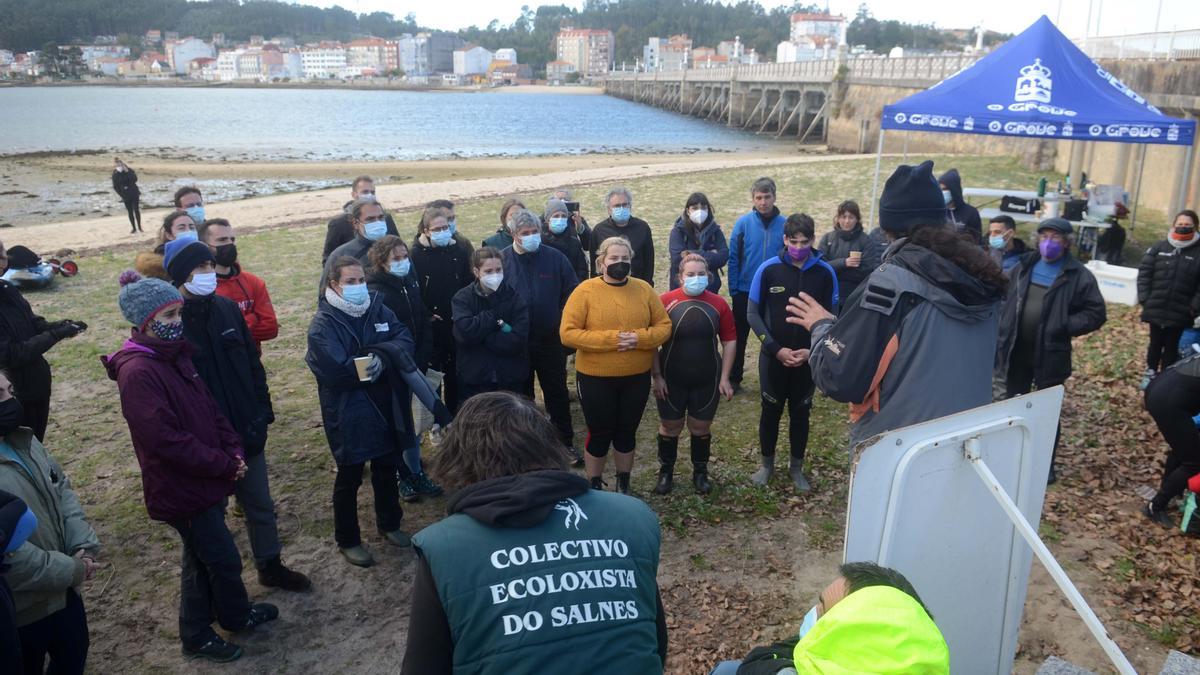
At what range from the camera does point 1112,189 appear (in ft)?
42.1

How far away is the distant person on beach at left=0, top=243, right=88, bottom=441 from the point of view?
15.6 feet

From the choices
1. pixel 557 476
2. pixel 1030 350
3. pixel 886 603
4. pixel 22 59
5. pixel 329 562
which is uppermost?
pixel 22 59

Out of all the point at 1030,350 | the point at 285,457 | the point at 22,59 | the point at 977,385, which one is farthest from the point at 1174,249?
the point at 22,59

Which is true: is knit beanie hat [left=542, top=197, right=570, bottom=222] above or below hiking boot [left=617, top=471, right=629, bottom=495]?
above

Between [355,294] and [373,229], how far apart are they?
1.99 metres

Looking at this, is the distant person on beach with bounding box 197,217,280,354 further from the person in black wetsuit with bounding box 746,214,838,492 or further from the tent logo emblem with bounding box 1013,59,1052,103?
the tent logo emblem with bounding box 1013,59,1052,103

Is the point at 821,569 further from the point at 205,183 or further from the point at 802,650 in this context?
the point at 205,183

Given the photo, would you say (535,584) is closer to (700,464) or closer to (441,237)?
(700,464)

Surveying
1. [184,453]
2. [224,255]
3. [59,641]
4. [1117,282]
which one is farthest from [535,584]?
[1117,282]

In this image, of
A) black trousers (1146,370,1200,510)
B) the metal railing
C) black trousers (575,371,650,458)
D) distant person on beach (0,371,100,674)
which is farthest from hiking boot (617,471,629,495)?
the metal railing

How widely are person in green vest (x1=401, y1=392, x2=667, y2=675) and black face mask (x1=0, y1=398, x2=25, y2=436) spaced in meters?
2.41

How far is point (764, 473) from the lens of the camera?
5816 millimetres

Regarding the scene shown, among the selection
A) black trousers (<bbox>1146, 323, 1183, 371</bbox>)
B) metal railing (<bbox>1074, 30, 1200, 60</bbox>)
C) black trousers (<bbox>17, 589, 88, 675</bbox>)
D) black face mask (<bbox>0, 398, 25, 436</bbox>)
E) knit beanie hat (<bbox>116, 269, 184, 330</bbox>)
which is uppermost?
metal railing (<bbox>1074, 30, 1200, 60</bbox>)

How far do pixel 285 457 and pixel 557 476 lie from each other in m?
5.01
